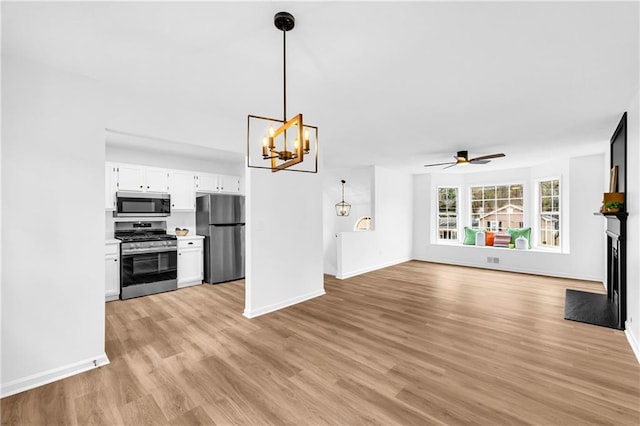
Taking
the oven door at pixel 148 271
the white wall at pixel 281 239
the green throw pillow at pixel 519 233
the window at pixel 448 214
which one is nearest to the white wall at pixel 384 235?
the window at pixel 448 214

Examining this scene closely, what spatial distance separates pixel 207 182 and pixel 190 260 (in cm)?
155

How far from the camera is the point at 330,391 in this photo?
7.26 ft

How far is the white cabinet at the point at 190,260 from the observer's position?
526cm

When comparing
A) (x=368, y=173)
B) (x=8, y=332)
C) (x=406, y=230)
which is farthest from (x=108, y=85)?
(x=406, y=230)

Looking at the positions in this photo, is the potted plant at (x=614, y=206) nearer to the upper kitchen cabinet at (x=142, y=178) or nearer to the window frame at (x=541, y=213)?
the window frame at (x=541, y=213)

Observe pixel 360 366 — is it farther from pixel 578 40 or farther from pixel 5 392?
pixel 578 40

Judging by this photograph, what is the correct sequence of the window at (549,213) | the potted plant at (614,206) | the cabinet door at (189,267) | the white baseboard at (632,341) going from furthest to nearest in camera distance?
the window at (549,213), the cabinet door at (189,267), the potted plant at (614,206), the white baseboard at (632,341)

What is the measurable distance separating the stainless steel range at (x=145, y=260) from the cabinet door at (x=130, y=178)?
2.34 ft

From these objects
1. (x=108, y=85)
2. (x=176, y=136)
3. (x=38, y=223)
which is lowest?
(x=38, y=223)

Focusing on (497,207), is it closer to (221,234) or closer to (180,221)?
(221,234)

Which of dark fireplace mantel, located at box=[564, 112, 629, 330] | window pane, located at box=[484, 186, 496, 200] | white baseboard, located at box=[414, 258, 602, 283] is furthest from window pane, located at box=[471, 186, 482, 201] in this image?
dark fireplace mantel, located at box=[564, 112, 629, 330]

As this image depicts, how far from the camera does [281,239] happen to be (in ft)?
13.4

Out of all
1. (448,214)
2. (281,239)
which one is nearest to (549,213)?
(448,214)

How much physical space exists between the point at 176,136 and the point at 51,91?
3.35 ft
